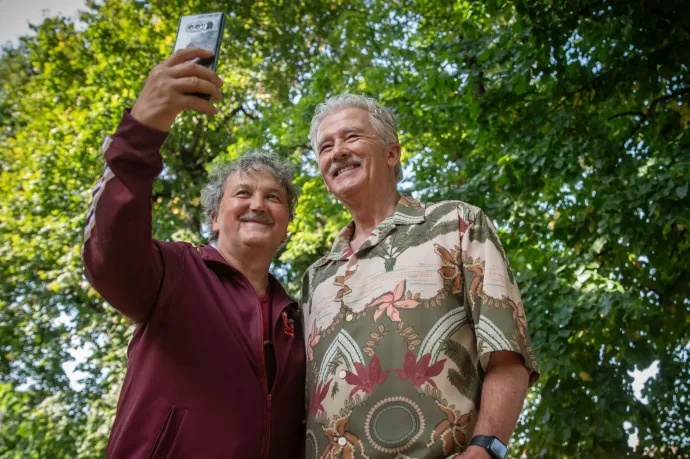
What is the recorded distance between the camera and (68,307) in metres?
11.9

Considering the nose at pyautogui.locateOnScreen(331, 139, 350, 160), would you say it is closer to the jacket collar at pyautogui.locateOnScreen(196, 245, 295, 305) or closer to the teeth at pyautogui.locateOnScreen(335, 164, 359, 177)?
the teeth at pyautogui.locateOnScreen(335, 164, 359, 177)

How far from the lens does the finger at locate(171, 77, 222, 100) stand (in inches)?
52.5

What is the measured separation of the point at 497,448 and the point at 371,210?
1001 mm

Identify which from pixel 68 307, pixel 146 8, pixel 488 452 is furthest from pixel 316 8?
pixel 488 452

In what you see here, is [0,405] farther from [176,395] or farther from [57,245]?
[176,395]

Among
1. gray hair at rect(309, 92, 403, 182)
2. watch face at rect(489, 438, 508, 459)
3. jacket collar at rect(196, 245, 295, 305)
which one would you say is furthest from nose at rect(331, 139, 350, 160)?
watch face at rect(489, 438, 508, 459)

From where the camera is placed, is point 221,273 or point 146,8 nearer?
point 221,273

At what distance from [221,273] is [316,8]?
10.7 m

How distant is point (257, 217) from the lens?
2383 mm

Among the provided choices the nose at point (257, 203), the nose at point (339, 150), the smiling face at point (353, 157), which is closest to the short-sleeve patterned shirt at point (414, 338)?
the smiling face at point (353, 157)

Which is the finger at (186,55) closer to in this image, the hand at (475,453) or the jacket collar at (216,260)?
the jacket collar at (216,260)

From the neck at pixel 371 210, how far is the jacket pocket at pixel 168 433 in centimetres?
91

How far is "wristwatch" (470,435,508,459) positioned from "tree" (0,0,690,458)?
328 cm

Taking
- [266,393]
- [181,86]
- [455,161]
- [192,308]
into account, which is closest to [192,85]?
[181,86]
